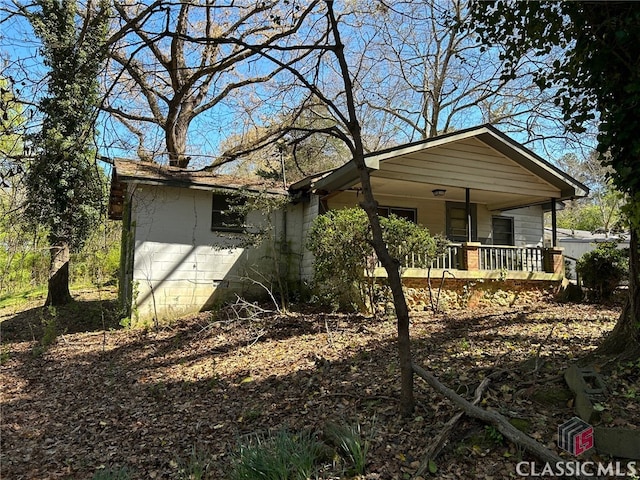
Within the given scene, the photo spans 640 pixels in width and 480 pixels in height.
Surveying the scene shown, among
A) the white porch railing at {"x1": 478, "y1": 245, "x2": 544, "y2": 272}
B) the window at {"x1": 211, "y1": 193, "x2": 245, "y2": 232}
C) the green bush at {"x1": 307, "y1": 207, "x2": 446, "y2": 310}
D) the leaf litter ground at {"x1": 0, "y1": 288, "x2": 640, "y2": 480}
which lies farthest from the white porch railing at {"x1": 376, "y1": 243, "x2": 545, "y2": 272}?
the window at {"x1": 211, "y1": 193, "x2": 245, "y2": 232}

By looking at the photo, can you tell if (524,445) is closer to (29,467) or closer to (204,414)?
(204,414)

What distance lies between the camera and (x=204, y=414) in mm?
5273

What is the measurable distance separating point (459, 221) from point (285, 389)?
10336 millimetres

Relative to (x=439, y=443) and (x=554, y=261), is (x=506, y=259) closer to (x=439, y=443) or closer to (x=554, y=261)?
(x=554, y=261)

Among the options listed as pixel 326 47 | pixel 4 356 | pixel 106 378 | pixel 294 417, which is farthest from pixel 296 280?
pixel 326 47

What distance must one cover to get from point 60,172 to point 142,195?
11.8ft

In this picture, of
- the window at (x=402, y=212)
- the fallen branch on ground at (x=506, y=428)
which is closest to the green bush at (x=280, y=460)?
the fallen branch on ground at (x=506, y=428)

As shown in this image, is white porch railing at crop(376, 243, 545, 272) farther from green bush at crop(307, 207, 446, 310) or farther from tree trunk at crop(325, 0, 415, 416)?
tree trunk at crop(325, 0, 415, 416)

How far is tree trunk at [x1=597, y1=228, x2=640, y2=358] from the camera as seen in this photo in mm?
4340

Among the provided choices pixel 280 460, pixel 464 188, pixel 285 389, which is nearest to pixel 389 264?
pixel 280 460

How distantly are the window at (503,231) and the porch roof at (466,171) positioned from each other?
211cm

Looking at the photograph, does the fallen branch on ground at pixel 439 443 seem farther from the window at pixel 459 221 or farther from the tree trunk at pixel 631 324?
the window at pixel 459 221

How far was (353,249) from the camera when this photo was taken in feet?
30.3

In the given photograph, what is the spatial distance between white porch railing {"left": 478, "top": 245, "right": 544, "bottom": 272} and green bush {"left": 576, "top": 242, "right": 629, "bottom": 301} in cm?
138
